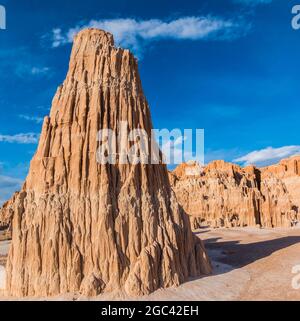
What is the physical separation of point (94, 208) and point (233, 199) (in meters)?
61.6

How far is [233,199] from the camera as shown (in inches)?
3063

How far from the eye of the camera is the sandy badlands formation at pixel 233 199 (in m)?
70.4

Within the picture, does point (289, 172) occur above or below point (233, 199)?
above

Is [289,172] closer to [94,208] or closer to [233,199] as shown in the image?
[233,199]

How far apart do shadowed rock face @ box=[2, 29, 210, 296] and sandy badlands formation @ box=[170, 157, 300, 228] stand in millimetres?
45245

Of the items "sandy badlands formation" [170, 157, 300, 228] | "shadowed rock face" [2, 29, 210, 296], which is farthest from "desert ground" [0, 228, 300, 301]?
"sandy badlands formation" [170, 157, 300, 228]

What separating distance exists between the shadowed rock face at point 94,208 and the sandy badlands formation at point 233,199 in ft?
148

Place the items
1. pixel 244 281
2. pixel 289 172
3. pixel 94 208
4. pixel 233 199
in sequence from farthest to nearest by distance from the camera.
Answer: pixel 289 172 → pixel 233 199 → pixel 244 281 → pixel 94 208

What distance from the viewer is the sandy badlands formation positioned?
231 feet

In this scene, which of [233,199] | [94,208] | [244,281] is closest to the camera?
[94,208]

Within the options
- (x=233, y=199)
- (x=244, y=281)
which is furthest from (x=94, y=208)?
(x=233, y=199)

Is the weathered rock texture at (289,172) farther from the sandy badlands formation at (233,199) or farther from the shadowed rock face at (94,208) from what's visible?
the shadowed rock face at (94,208)
